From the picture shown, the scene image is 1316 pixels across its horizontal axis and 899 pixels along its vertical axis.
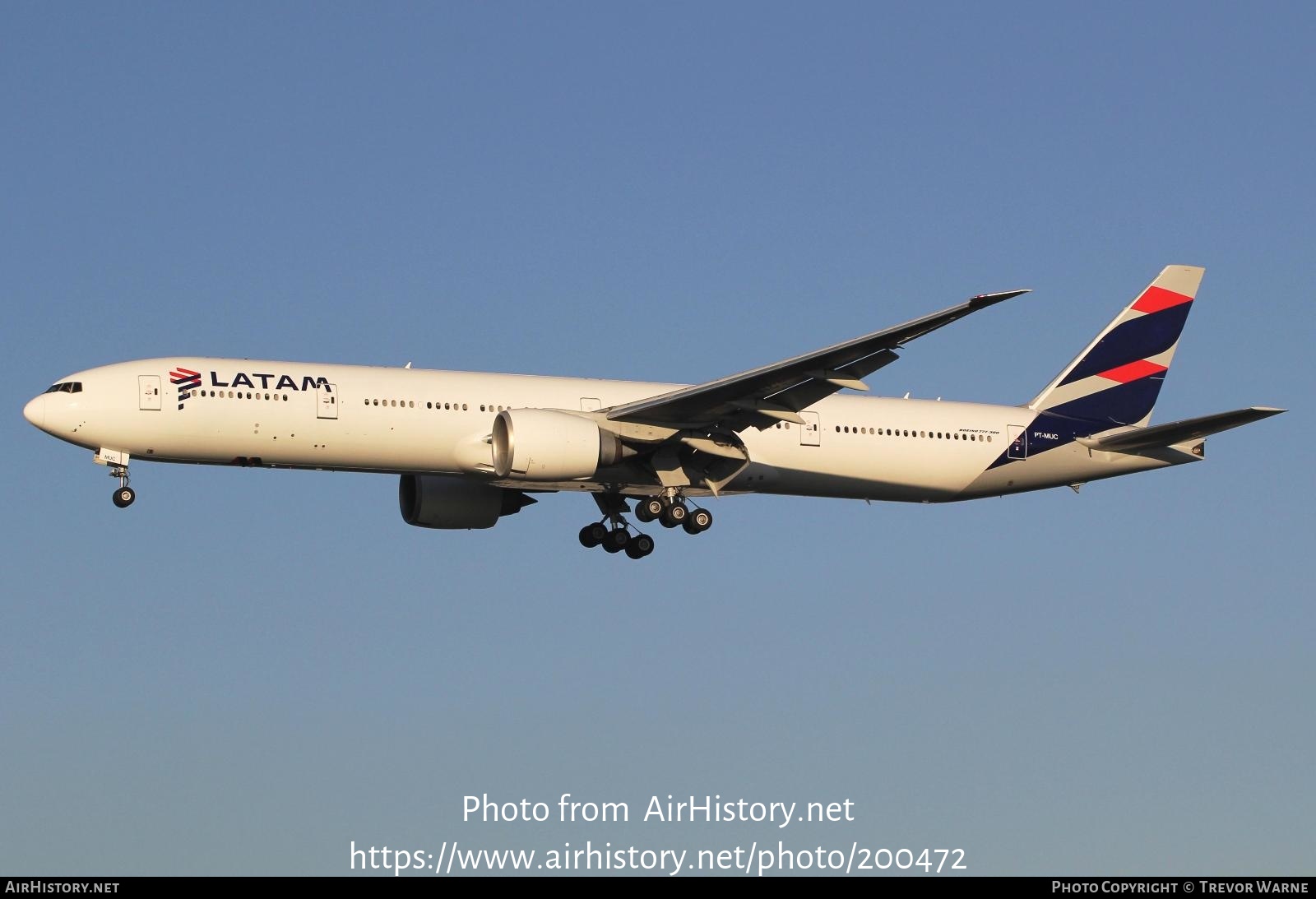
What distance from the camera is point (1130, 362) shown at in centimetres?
5134

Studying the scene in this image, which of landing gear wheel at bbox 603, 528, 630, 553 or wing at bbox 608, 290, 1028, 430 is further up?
wing at bbox 608, 290, 1028, 430

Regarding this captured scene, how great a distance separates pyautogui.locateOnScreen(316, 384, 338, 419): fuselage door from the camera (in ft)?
140

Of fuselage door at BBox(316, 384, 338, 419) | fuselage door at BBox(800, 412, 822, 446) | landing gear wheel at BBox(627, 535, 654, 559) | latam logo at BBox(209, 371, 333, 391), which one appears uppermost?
latam logo at BBox(209, 371, 333, 391)

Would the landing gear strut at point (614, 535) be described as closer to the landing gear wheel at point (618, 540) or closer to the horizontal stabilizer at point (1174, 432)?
the landing gear wheel at point (618, 540)

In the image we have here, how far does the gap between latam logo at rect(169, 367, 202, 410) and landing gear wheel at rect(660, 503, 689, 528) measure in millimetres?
11179

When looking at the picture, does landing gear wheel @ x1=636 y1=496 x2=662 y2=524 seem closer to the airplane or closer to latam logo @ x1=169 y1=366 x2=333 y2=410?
the airplane

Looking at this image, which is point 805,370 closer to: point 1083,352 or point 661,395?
point 661,395

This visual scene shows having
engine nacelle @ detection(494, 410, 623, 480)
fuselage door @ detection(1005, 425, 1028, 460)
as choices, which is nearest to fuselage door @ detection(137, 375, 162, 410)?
engine nacelle @ detection(494, 410, 623, 480)

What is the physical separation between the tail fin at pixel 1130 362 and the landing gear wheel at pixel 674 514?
10355mm

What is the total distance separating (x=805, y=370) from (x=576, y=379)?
21.0ft

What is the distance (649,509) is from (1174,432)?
1290cm

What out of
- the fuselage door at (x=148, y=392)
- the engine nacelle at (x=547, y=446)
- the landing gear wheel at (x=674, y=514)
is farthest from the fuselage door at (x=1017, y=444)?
the fuselage door at (x=148, y=392)

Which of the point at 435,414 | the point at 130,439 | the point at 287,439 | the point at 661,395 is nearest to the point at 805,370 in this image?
the point at 661,395

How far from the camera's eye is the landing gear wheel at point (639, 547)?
48156 mm
